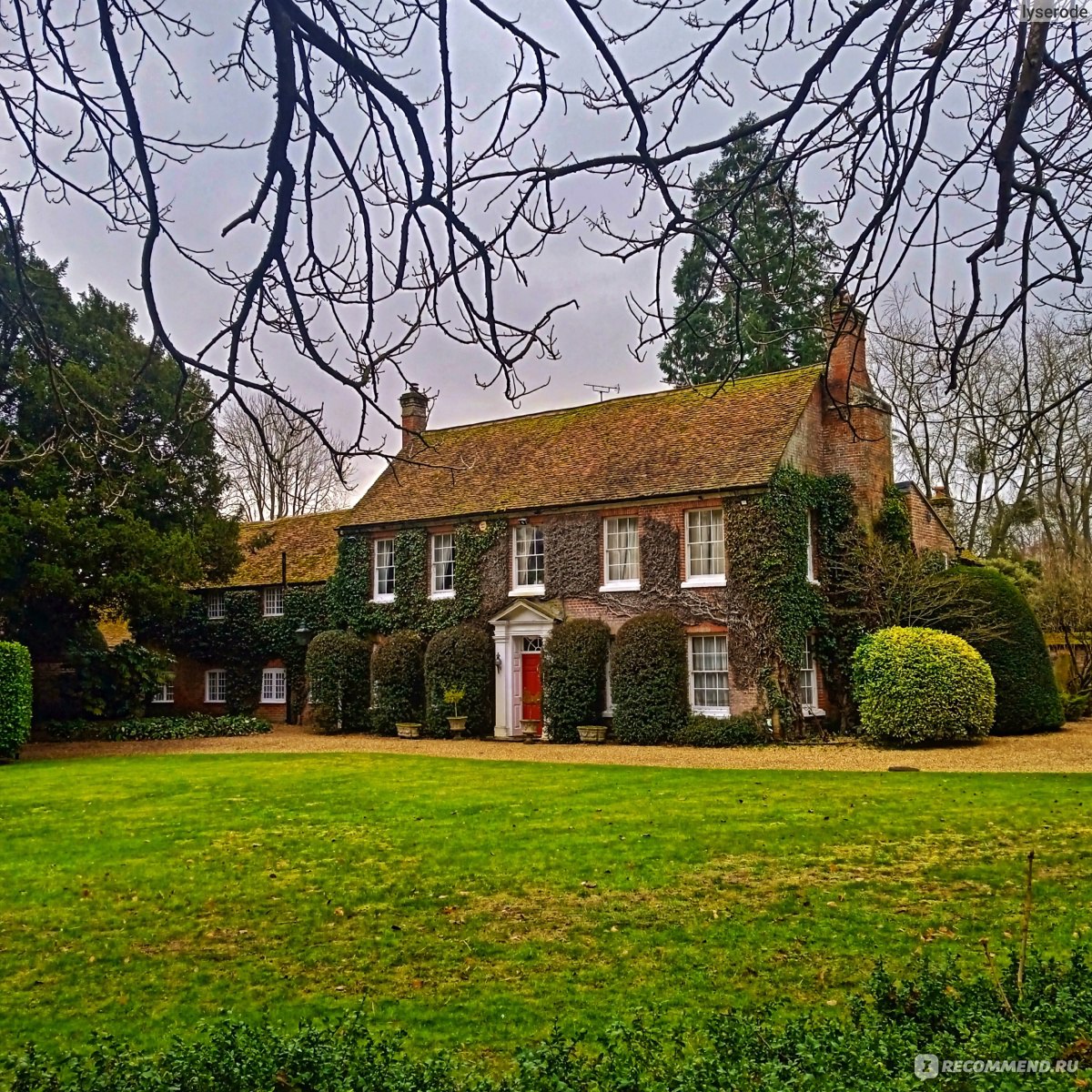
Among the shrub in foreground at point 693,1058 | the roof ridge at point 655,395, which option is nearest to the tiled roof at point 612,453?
the roof ridge at point 655,395

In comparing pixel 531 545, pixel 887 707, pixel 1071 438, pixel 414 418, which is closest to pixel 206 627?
pixel 414 418

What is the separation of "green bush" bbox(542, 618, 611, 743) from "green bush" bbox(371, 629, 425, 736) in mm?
4300

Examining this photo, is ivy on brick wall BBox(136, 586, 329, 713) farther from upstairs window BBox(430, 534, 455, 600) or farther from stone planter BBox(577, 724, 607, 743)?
stone planter BBox(577, 724, 607, 743)

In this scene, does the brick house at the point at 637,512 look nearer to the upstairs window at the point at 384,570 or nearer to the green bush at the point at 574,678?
the upstairs window at the point at 384,570

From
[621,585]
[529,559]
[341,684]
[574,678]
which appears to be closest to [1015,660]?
[621,585]

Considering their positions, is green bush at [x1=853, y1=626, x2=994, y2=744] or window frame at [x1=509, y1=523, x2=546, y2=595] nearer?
green bush at [x1=853, y1=626, x2=994, y2=744]

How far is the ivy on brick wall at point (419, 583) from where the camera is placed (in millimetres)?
26297

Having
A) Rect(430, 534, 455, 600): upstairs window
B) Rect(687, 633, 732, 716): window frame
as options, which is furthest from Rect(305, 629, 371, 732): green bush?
Rect(687, 633, 732, 716): window frame

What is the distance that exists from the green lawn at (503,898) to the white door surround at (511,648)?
1008 cm

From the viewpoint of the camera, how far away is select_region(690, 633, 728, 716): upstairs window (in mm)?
22594

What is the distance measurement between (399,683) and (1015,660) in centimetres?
1523

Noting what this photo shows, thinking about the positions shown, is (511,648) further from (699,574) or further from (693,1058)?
(693,1058)

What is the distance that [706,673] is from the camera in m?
22.8

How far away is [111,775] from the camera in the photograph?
1842 centimetres
